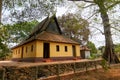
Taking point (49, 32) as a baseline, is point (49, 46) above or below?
below

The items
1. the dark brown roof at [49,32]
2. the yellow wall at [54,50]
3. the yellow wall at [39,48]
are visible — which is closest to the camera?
the yellow wall at [39,48]

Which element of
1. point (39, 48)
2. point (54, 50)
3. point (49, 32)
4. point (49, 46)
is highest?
point (49, 32)

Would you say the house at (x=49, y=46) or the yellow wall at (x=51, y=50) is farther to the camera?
the house at (x=49, y=46)

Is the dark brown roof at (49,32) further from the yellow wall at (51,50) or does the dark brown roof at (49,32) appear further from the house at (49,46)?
the yellow wall at (51,50)

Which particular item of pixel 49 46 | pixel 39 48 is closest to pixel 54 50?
pixel 49 46

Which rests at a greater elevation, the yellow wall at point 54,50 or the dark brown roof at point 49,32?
the dark brown roof at point 49,32

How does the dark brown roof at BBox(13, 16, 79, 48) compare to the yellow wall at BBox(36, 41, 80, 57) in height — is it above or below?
above

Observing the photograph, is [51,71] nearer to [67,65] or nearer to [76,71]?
[67,65]

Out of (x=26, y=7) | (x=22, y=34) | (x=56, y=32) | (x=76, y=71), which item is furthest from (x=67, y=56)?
(x=22, y=34)

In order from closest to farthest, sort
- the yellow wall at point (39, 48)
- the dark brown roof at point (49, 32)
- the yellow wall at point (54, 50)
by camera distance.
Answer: the yellow wall at point (39, 48) → the yellow wall at point (54, 50) → the dark brown roof at point (49, 32)

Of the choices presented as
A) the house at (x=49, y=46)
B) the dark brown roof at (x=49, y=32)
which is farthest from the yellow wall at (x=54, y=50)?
the dark brown roof at (x=49, y=32)

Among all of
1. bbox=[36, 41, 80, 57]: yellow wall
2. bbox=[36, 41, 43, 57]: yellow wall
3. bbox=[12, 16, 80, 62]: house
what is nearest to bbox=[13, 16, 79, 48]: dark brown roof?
bbox=[12, 16, 80, 62]: house

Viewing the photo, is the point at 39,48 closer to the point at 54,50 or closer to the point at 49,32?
the point at 54,50

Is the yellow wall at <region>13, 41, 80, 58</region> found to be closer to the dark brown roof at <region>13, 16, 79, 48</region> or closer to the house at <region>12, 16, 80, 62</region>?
the house at <region>12, 16, 80, 62</region>
